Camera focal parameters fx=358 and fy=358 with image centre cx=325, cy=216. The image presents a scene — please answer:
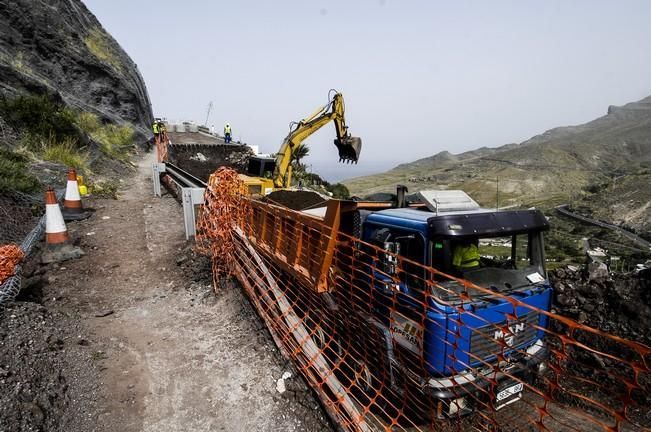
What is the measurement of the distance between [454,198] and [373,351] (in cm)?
214

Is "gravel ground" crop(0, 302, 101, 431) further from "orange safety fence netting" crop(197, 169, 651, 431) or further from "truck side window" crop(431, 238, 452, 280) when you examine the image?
"truck side window" crop(431, 238, 452, 280)

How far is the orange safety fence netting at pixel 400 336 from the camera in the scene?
3.50 metres

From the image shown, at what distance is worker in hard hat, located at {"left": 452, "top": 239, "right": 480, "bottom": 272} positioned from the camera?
3816 mm

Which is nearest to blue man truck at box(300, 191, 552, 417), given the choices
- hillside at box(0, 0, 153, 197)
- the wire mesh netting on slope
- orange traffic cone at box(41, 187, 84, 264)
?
the wire mesh netting on slope

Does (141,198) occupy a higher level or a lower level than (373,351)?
higher

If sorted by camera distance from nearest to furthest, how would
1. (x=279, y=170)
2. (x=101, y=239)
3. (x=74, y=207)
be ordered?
(x=101, y=239), (x=74, y=207), (x=279, y=170)

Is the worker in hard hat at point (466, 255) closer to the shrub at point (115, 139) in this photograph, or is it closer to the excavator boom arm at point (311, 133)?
the excavator boom arm at point (311, 133)

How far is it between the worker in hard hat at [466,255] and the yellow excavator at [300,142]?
260 inches

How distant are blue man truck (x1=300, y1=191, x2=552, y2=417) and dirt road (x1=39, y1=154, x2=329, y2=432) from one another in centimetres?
105

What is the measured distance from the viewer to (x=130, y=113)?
26297 mm

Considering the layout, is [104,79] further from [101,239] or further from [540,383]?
[540,383]

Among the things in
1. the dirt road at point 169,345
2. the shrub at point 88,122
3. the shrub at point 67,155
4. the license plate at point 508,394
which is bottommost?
the license plate at point 508,394

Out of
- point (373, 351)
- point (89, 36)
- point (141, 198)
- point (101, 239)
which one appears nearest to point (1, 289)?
point (101, 239)

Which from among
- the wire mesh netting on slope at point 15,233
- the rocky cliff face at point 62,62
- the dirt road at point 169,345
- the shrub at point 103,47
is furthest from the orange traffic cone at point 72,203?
the shrub at point 103,47
